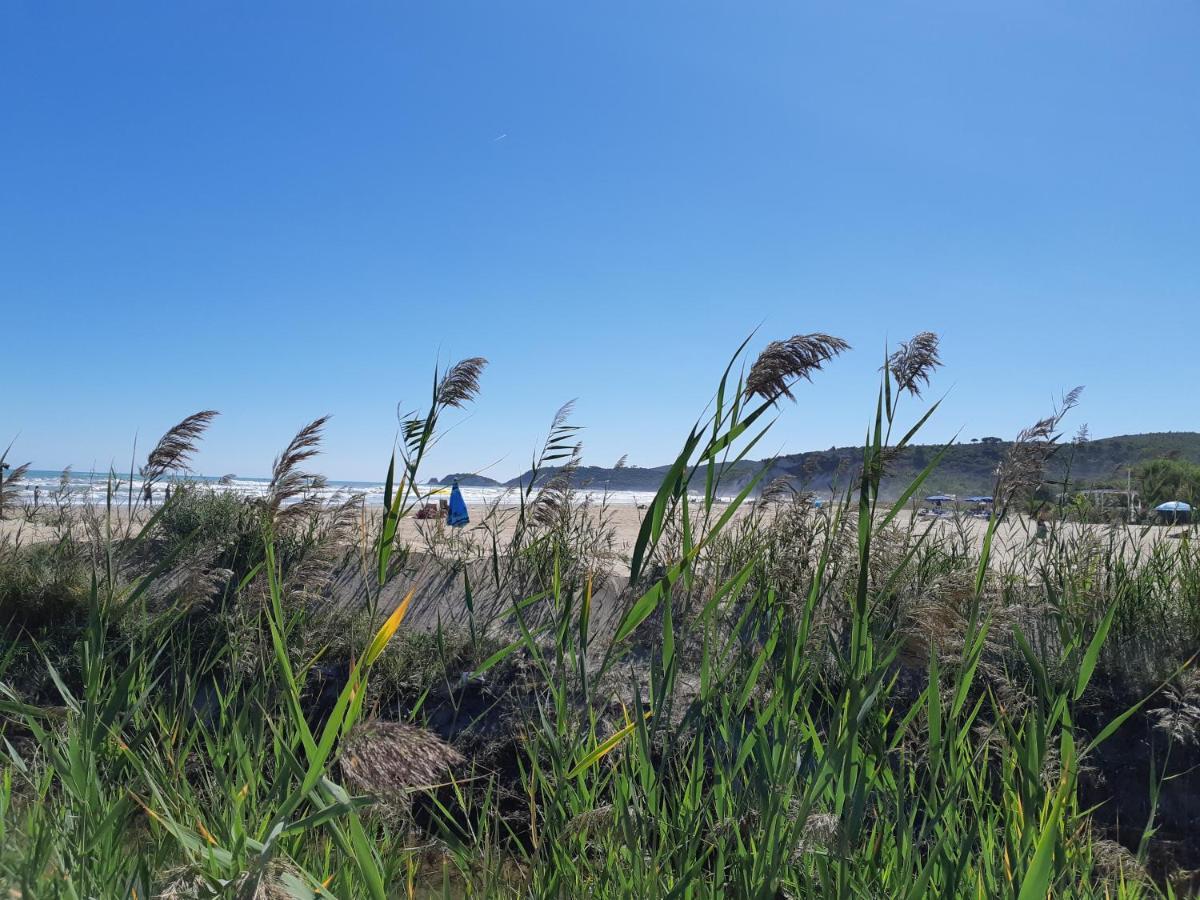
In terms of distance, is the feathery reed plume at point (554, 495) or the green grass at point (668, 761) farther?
the feathery reed plume at point (554, 495)

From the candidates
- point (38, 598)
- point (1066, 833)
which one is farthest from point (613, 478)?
point (38, 598)

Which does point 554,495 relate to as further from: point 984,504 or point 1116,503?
point 1116,503

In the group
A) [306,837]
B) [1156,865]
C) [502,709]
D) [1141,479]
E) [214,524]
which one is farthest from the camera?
[214,524]

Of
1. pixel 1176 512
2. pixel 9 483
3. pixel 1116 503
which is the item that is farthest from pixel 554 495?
pixel 1176 512

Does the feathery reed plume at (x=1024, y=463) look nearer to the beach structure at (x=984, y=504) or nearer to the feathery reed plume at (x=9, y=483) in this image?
the beach structure at (x=984, y=504)

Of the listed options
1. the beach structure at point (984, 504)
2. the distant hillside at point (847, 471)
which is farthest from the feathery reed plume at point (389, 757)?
the beach structure at point (984, 504)

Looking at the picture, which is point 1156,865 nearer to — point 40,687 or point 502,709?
point 502,709

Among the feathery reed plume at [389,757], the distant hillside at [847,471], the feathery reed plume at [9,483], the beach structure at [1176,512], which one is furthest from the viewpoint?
the beach structure at [1176,512]

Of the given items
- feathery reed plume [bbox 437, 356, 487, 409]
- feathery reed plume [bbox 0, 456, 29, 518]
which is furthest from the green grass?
feathery reed plume [bbox 0, 456, 29, 518]

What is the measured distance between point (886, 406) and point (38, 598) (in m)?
6.53

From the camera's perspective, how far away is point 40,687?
5.00 m

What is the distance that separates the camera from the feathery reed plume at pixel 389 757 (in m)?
1.57

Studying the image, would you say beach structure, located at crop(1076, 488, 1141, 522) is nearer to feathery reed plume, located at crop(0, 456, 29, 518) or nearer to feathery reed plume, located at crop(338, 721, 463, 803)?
feathery reed plume, located at crop(338, 721, 463, 803)

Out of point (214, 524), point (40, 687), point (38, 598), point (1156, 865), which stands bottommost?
point (1156, 865)
